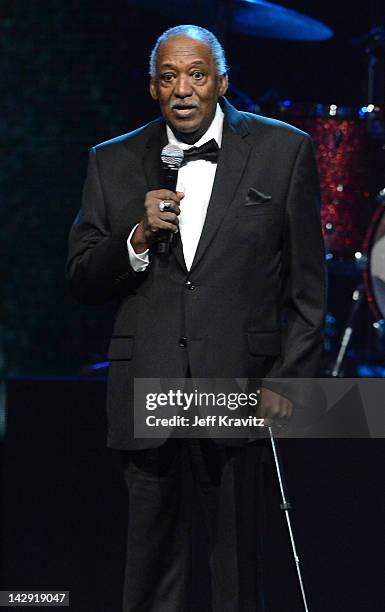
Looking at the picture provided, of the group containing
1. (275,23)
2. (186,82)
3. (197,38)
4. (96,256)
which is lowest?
(96,256)

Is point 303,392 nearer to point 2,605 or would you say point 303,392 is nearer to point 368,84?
point 2,605

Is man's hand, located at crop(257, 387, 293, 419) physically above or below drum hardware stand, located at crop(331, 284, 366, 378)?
below

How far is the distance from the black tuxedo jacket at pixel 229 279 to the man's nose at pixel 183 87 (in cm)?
16

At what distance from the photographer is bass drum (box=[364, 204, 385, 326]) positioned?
457 centimetres

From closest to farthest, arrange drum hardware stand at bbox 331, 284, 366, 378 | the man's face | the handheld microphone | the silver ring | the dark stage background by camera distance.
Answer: the silver ring
the handheld microphone
the man's face
drum hardware stand at bbox 331, 284, 366, 378
the dark stage background

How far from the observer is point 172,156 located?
2.76 m

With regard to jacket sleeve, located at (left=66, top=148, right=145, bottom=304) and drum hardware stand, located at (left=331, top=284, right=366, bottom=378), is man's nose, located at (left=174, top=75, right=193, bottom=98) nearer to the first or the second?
jacket sleeve, located at (left=66, top=148, right=145, bottom=304)

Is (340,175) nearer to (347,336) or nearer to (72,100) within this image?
(347,336)

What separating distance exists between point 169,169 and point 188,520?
87 cm

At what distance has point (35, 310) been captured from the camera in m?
5.42

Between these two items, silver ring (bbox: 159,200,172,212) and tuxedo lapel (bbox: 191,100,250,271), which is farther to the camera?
tuxedo lapel (bbox: 191,100,250,271)

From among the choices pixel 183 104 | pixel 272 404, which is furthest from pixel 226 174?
pixel 272 404

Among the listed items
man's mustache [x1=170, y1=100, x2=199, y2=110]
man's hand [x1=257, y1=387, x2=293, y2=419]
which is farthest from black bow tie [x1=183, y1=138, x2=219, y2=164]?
man's hand [x1=257, y1=387, x2=293, y2=419]

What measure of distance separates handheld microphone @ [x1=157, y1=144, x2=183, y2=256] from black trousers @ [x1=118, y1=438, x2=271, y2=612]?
48 centimetres
